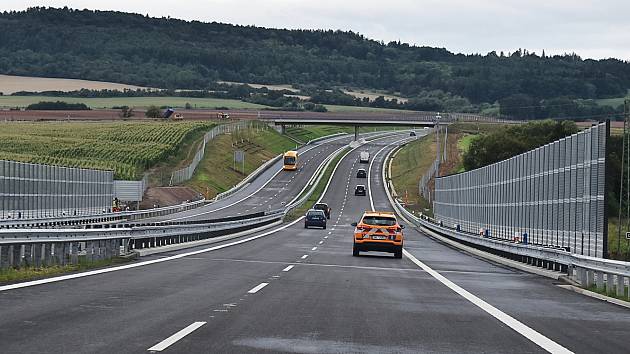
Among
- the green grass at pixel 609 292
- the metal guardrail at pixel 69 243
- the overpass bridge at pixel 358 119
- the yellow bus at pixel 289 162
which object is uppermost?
the overpass bridge at pixel 358 119

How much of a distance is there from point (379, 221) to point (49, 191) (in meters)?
27.9

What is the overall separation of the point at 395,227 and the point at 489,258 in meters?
4.84

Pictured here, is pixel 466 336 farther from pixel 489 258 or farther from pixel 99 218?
pixel 99 218

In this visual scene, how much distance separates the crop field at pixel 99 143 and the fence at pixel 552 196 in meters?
48.1

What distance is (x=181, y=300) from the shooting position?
678 inches

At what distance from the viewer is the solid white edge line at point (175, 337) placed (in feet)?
37.1

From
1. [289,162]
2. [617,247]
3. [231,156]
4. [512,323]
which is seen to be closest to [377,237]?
[617,247]

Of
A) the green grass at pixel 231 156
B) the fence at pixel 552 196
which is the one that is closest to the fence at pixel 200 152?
the green grass at pixel 231 156

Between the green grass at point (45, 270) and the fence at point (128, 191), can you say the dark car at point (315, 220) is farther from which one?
the green grass at point (45, 270)

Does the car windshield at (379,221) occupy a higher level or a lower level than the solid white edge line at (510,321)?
higher

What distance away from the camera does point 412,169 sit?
470 feet

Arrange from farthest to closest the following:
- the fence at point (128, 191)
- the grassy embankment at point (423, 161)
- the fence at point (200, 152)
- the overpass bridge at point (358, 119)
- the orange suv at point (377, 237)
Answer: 1. the overpass bridge at point (358, 119)
2. the grassy embankment at point (423, 161)
3. the fence at point (200, 152)
4. the fence at point (128, 191)
5. the orange suv at point (377, 237)

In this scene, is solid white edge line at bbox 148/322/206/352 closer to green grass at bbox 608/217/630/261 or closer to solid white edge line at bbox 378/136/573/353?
solid white edge line at bbox 378/136/573/353

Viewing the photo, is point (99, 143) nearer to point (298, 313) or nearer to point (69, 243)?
point (69, 243)
